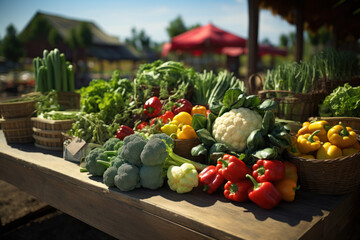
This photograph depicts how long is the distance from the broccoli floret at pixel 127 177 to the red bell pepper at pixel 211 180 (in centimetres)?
39

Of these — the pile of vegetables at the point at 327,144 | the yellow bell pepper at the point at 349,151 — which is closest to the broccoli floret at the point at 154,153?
the pile of vegetables at the point at 327,144

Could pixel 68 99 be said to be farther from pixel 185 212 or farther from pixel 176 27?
pixel 176 27

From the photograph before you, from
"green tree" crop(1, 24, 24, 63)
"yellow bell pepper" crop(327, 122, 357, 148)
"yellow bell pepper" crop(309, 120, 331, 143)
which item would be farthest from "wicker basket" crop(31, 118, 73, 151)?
"green tree" crop(1, 24, 24, 63)

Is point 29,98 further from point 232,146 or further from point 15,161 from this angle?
point 232,146

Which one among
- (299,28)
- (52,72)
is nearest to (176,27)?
(299,28)

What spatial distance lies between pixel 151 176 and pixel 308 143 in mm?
942

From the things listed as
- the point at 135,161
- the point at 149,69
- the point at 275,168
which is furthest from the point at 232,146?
the point at 149,69

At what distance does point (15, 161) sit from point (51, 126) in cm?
42

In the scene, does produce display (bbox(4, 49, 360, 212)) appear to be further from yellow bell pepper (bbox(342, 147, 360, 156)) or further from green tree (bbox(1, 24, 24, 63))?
green tree (bbox(1, 24, 24, 63))

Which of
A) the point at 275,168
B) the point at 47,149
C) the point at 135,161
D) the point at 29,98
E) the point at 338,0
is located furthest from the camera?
the point at 338,0

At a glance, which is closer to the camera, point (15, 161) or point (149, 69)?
point (15, 161)

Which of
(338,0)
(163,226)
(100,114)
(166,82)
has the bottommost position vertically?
(163,226)

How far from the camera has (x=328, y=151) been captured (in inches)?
64.2

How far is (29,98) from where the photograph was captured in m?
2.95
